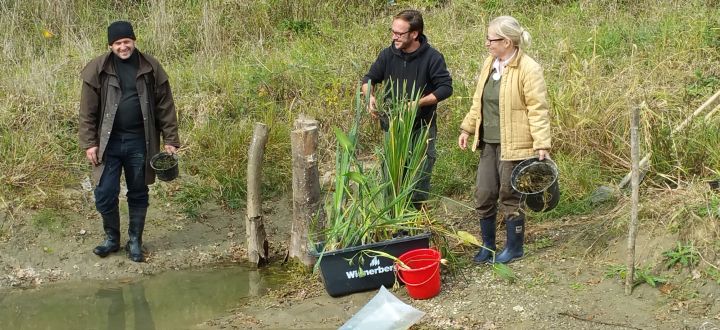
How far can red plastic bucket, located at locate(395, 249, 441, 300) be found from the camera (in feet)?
18.0

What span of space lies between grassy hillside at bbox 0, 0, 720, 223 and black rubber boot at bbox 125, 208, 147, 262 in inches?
32.4

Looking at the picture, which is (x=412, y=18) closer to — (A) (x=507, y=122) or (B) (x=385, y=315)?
(A) (x=507, y=122)

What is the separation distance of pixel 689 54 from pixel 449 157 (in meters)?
2.62

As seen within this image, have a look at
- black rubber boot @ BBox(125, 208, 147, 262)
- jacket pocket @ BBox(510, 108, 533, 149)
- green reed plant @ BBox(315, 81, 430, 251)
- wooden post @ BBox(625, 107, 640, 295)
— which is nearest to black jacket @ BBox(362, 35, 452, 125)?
green reed plant @ BBox(315, 81, 430, 251)

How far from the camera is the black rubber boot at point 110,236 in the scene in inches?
263

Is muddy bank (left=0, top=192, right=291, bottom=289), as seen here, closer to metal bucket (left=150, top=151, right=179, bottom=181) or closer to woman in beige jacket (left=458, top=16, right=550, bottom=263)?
metal bucket (left=150, top=151, right=179, bottom=181)

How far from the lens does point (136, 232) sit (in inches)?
268

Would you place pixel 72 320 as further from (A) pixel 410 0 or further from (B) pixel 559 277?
(A) pixel 410 0

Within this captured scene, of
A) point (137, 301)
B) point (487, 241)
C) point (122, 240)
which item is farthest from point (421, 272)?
point (122, 240)

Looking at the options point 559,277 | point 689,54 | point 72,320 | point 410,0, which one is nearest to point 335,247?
point 559,277

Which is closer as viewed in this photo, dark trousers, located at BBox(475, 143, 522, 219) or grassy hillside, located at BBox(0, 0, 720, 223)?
dark trousers, located at BBox(475, 143, 522, 219)

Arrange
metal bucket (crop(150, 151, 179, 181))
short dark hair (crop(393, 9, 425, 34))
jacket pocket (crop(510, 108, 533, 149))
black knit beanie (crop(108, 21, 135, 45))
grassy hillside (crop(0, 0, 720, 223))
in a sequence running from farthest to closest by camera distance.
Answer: grassy hillside (crop(0, 0, 720, 223))
metal bucket (crop(150, 151, 179, 181))
black knit beanie (crop(108, 21, 135, 45))
short dark hair (crop(393, 9, 425, 34))
jacket pocket (crop(510, 108, 533, 149))

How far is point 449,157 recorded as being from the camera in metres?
7.82

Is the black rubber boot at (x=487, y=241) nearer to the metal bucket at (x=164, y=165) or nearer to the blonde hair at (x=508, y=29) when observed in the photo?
the blonde hair at (x=508, y=29)
